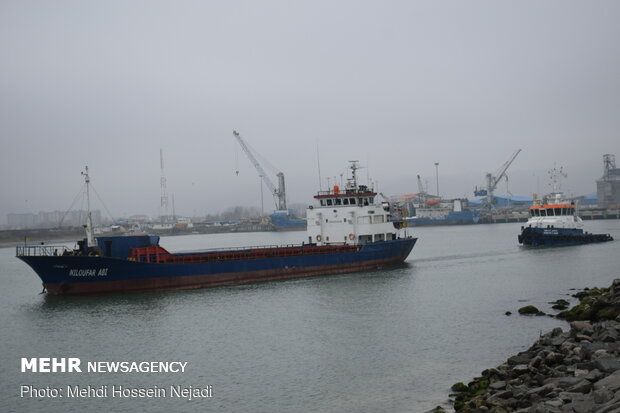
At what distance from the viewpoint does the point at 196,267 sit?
29.9 meters

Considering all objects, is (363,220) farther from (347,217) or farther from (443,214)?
(443,214)

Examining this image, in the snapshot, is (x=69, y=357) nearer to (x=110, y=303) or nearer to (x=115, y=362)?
(x=115, y=362)

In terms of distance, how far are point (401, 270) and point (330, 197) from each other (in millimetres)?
7137

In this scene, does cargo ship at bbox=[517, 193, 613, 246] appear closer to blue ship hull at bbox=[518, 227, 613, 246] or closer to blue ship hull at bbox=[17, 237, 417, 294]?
blue ship hull at bbox=[518, 227, 613, 246]

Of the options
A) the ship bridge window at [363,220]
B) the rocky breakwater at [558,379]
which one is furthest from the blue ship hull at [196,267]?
the rocky breakwater at [558,379]

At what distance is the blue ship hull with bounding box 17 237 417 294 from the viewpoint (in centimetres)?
2731

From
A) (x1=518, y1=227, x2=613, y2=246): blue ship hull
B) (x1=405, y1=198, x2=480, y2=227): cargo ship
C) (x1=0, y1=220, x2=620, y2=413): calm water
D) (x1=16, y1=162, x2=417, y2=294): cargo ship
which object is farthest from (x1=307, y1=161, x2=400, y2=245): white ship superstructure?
(x1=405, y1=198, x2=480, y2=227): cargo ship

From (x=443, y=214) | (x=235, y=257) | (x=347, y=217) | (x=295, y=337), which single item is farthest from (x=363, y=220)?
(x=443, y=214)

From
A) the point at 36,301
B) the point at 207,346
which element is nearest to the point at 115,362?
the point at 207,346

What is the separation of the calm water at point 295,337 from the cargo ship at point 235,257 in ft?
3.04

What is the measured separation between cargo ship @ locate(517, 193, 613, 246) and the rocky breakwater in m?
38.9

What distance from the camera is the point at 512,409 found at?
34.5ft

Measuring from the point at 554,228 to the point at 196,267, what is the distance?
1501 inches

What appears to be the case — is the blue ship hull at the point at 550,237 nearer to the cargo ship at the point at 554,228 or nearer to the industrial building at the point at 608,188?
the cargo ship at the point at 554,228
